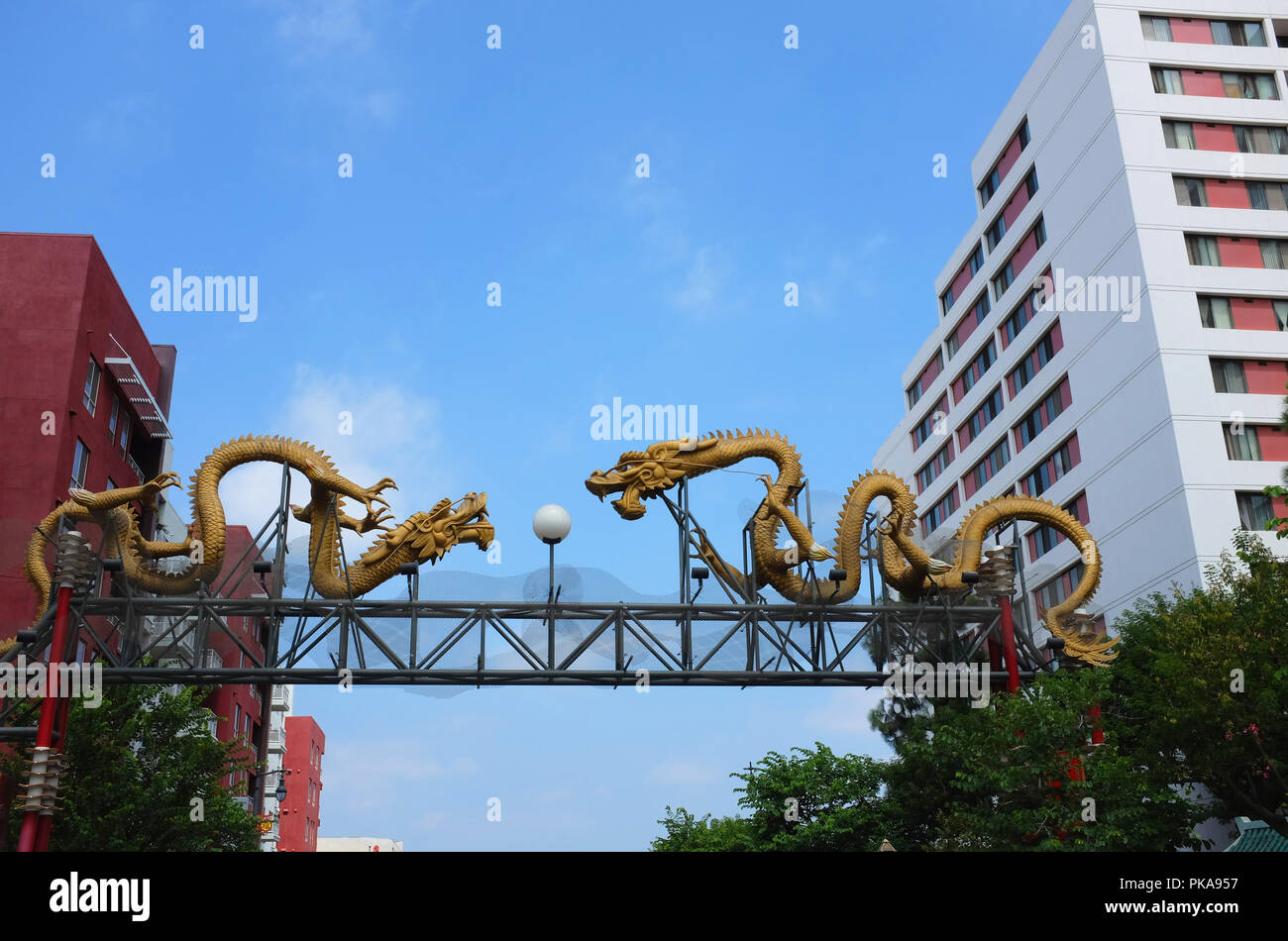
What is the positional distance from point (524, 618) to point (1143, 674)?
1532cm

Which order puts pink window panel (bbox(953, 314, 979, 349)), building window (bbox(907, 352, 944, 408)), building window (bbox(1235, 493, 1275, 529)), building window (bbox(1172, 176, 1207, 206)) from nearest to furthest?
building window (bbox(1235, 493, 1275, 529)) → building window (bbox(1172, 176, 1207, 206)) → pink window panel (bbox(953, 314, 979, 349)) → building window (bbox(907, 352, 944, 408))

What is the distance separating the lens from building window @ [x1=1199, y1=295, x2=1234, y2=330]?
35594 millimetres

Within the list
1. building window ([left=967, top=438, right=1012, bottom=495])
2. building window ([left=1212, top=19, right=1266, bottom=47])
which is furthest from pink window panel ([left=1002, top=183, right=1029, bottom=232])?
building window ([left=967, top=438, right=1012, bottom=495])

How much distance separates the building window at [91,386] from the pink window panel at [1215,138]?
112 feet

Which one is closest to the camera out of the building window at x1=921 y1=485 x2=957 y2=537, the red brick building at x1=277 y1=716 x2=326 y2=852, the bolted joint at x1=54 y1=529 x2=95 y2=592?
the bolted joint at x1=54 y1=529 x2=95 y2=592

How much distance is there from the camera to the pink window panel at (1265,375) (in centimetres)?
3506

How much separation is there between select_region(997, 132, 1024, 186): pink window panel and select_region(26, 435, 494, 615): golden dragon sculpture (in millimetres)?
34749

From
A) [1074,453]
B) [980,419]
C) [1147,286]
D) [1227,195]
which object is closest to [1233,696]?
[1147,286]

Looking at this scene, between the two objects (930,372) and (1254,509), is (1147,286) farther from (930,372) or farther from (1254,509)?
(930,372)

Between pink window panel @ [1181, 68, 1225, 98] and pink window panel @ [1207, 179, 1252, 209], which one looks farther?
pink window panel @ [1181, 68, 1225, 98]

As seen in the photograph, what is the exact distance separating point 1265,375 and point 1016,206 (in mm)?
13310

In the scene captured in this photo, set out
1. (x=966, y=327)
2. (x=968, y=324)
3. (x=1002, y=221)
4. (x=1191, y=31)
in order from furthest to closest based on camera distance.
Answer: (x=966, y=327), (x=968, y=324), (x=1002, y=221), (x=1191, y=31)

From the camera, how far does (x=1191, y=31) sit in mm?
39562

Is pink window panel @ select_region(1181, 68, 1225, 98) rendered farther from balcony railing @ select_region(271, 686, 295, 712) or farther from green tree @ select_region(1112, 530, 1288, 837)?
balcony railing @ select_region(271, 686, 295, 712)
